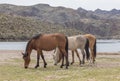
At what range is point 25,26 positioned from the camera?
137750 millimetres

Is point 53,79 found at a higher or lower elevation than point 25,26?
higher

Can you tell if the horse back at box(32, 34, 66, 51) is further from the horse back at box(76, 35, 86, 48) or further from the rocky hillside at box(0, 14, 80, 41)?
the rocky hillside at box(0, 14, 80, 41)

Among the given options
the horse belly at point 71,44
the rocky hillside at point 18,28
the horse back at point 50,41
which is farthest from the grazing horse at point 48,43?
the rocky hillside at point 18,28

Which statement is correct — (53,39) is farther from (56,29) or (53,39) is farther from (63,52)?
(56,29)

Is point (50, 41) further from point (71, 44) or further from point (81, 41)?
point (81, 41)

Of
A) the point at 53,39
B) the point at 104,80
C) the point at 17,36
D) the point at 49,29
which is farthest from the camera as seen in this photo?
the point at 49,29

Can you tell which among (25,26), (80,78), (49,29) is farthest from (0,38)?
(80,78)

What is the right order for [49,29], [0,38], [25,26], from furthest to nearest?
[49,29] < [25,26] < [0,38]

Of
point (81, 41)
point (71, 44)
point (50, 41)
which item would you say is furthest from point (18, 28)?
point (50, 41)

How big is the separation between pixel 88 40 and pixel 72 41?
3.95ft

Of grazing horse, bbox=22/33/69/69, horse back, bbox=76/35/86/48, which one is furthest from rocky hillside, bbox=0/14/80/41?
grazing horse, bbox=22/33/69/69

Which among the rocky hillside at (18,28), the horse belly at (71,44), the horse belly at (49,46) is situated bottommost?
the rocky hillside at (18,28)

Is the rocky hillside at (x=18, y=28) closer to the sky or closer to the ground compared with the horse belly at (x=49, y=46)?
closer to the ground

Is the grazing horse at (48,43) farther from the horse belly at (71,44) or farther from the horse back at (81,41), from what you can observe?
the horse back at (81,41)
